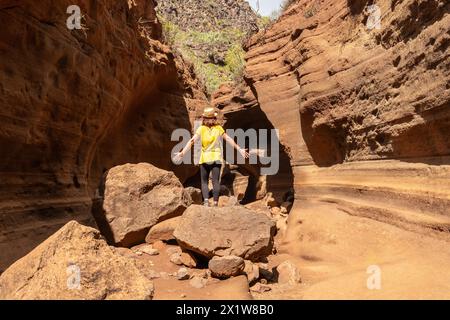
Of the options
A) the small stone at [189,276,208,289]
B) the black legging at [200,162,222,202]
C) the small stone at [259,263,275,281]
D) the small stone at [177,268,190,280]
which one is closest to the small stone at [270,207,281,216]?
the black legging at [200,162,222,202]

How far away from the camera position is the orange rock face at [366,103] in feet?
12.6

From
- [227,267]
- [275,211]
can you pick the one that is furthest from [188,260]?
[275,211]

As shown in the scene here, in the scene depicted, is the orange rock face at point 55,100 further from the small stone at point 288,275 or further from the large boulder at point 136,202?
the small stone at point 288,275

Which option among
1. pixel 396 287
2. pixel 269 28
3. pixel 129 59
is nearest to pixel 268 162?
pixel 269 28

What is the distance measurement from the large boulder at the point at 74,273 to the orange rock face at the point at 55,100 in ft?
6.11

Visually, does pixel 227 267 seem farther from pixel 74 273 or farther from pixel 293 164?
pixel 293 164

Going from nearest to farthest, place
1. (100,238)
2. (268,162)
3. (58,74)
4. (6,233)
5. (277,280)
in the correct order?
1. (100,238)
2. (277,280)
3. (6,233)
4. (58,74)
5. (268,162)

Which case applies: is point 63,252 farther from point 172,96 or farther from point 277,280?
point 172,96

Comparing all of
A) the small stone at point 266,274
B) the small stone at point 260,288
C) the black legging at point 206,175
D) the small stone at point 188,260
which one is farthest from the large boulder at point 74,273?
the black legging at point 206,175

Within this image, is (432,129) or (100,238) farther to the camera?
(432,129)

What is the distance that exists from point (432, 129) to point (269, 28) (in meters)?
6.57

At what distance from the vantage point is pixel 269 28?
9.50 metres

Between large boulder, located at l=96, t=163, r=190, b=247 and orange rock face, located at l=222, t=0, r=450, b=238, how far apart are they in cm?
286
